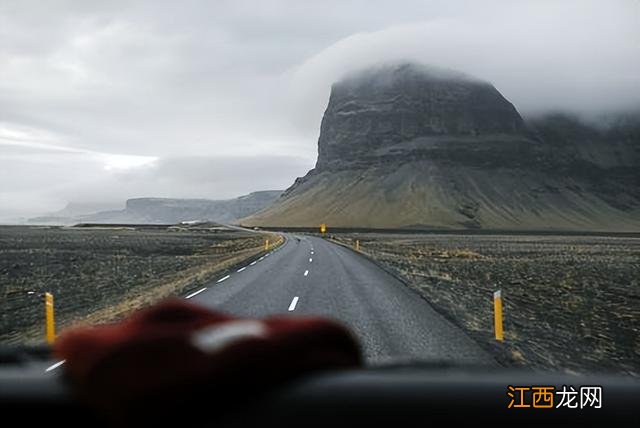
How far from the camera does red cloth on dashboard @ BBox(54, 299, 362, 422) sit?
1240 millimetres

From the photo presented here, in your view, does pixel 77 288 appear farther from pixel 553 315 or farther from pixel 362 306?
pixel 553 315

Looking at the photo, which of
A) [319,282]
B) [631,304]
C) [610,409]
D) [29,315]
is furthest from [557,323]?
[29,315]

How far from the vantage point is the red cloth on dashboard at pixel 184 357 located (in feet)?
4.07

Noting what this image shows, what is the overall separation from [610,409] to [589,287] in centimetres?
2165

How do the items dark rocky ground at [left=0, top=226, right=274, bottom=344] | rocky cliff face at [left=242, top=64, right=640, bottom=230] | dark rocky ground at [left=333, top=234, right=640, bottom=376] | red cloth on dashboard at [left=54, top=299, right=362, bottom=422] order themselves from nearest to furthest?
1. red cloth on dashboard at [left=54, top=299, right=362, bottom=422]
2. dark rocky ground at [left=333, top=234, right=640, bottom=376]
3. dark rocky ground at [left=0, top=226, right=274, bottom=344]
4. rocky cliff face at [left=242, top=64, right=640, bottom=230]

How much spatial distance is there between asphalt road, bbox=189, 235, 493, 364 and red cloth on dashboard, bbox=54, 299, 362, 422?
2597 millimetres

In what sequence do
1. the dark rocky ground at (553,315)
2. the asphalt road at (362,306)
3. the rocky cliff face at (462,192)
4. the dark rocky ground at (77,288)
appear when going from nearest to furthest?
the asphalt road at (362,306), the dark rocky ground at (553,315), the dark rocky ground at (77,288), the rocky cliff face at (462,192)

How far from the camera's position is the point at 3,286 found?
1917 centimetres

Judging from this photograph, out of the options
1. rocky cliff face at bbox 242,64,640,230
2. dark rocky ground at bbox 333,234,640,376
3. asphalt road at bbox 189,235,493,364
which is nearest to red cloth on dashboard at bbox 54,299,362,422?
asphalt road at bbox 189,235,493,364

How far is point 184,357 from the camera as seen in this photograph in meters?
1.30

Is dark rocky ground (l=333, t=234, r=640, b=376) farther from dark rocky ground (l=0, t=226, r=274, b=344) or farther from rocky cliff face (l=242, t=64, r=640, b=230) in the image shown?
rocky cliff face (l=242, t=64, r=640, b=230)

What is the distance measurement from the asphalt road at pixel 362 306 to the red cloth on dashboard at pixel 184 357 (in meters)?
2.60

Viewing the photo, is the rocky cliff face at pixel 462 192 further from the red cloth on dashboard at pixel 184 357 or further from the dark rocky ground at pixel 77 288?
the red cloth on dashboard at pixel 184 357

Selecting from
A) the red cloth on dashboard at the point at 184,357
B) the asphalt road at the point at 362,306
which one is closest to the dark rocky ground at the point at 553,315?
the asphalt road at the point at 362,306
